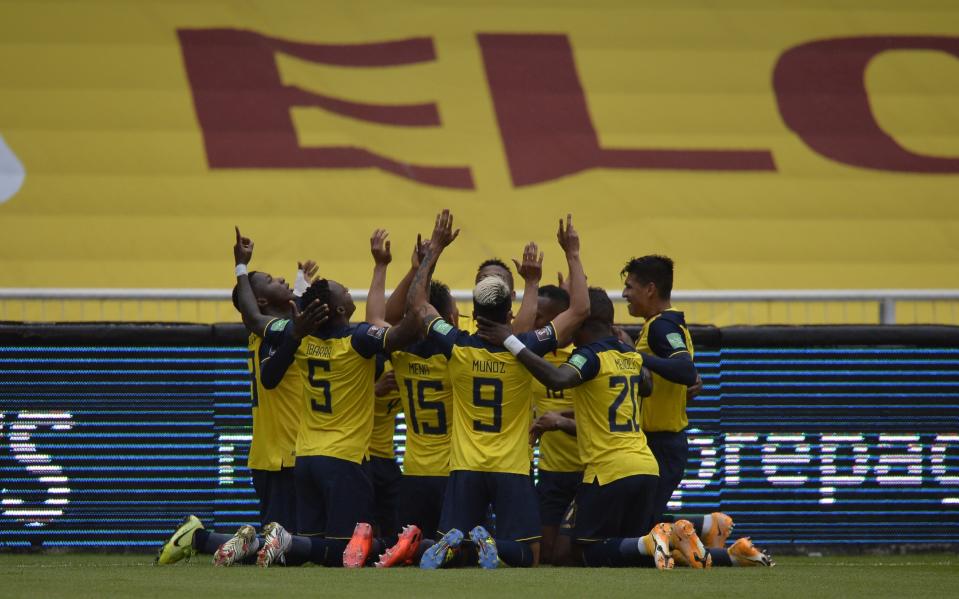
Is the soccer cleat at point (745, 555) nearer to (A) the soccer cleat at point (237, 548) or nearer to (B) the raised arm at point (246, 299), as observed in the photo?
(A) the soccer cleat at point (237, 548)

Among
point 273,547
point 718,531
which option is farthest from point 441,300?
point 718,531

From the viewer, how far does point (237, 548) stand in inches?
287

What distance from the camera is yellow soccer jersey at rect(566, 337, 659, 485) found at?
24.0ft

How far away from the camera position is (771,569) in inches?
291

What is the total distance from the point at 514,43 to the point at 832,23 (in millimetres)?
3414

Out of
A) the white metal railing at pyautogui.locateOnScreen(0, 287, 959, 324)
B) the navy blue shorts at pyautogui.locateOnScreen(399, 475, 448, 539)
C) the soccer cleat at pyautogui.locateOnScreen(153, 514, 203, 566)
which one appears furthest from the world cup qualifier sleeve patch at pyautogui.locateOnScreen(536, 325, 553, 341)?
the white metal railing at pyautogui.locateOnScreen(0, 287, 959, 324)

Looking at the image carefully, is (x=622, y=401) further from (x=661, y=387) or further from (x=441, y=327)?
(x=441, y=327)

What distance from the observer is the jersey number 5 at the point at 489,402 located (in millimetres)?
7266

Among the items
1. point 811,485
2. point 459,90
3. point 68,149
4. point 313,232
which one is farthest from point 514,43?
point 811,485

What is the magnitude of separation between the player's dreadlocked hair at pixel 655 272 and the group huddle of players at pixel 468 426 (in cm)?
1

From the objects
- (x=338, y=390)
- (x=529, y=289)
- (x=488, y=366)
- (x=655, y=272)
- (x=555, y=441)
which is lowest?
(x=555, y=441)

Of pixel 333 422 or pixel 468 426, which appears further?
pixel 333 422

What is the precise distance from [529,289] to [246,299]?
1.58 meters

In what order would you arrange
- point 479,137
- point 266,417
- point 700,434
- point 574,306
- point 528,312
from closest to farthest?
1. point 574,306
2. point 528,312
3. point 266,417
4. point 700,434
5. point 479,137
